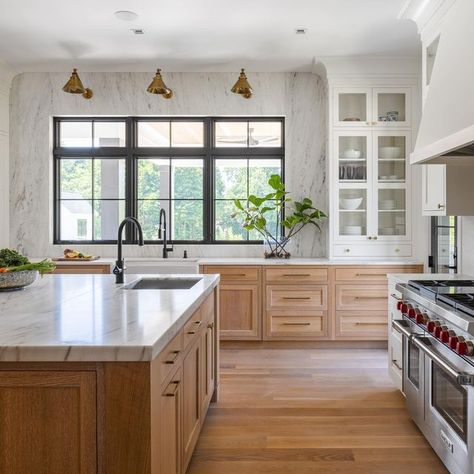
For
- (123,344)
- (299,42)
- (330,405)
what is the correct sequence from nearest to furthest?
(123,344) → (330,405) → (299,42)

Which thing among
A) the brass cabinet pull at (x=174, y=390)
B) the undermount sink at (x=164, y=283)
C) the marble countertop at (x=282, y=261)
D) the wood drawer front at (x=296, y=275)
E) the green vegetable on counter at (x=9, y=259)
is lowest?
the brass cabinet pull at (x=174, y=390)

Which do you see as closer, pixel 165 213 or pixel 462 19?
pixel 462 19

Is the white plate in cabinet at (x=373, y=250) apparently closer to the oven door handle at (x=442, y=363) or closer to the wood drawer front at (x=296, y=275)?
the wood drawer front at (x=296, y=275)

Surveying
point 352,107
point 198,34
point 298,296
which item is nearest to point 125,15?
point 198,34

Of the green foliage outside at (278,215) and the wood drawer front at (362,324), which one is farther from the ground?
the green foliage outside at (278,215)

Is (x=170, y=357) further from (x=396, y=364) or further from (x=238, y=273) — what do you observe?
(x=238, y=273)

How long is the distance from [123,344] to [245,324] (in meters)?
3.24

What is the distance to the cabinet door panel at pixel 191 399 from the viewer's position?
205cm

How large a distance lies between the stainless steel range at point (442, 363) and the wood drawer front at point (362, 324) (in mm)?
1575

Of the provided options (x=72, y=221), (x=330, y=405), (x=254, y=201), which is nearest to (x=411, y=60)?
(x=254, y=201)

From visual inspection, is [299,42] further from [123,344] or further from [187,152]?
[123,344]

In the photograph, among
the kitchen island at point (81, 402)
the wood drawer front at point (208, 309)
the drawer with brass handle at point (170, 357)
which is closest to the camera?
the kitchen island at point (81, 402)

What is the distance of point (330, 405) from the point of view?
3.13 meters

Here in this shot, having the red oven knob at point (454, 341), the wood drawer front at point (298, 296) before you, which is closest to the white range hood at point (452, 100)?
the red oven knob at point (454, 341)
